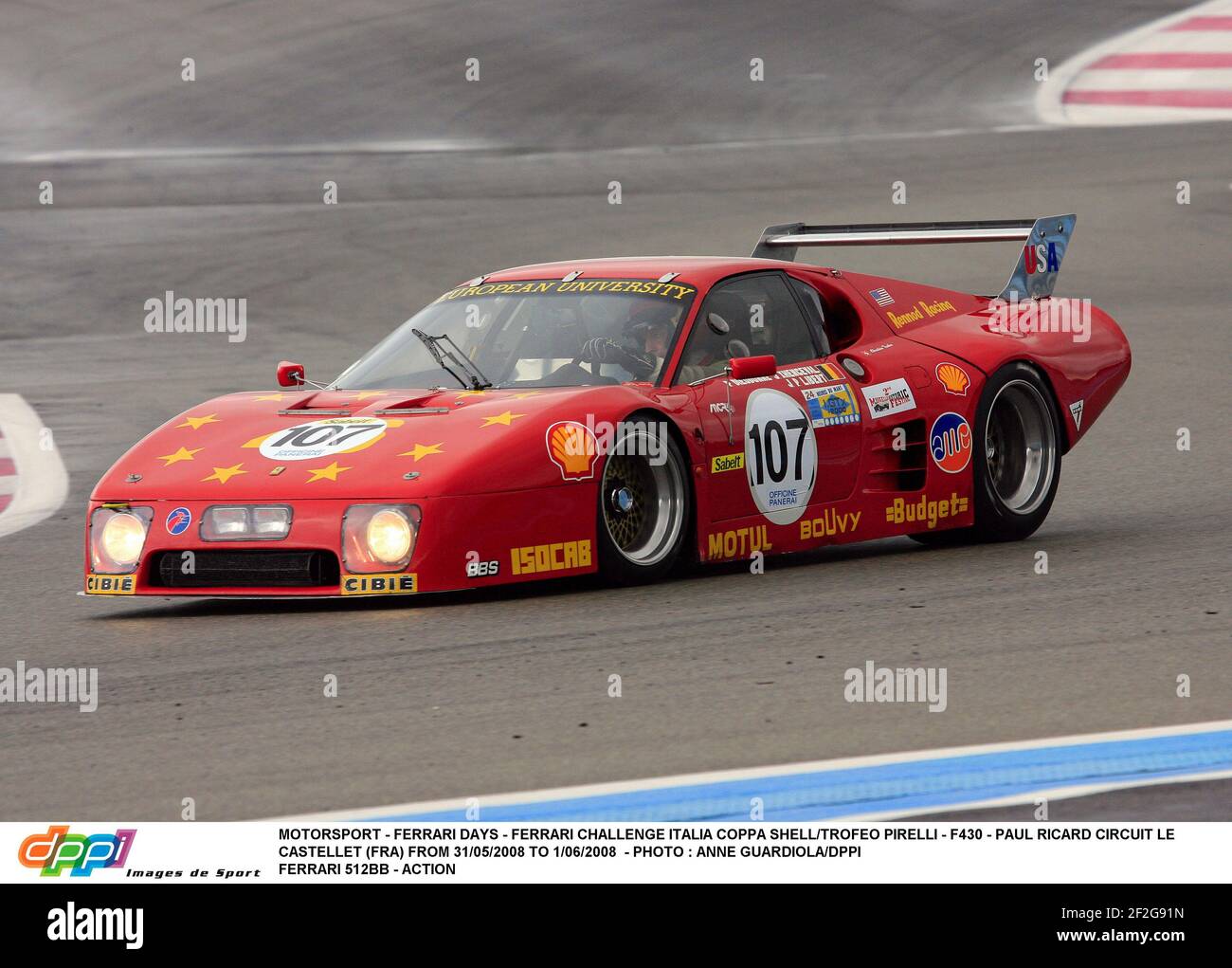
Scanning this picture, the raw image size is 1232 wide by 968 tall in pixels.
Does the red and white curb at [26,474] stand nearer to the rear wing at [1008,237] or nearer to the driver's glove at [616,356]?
the driver's glove at [616,356]

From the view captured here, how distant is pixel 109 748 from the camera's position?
18.3 ft

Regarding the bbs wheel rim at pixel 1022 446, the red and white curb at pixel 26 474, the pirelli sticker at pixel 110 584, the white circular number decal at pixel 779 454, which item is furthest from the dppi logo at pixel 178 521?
the bbs wheel rim at pixel 1022 446

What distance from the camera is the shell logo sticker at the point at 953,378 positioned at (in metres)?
9.30

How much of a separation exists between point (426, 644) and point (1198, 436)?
23.3 feet

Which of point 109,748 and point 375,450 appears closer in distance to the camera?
point 109,748

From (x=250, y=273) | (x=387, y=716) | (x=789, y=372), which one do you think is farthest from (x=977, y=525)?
(x=250, y=273)

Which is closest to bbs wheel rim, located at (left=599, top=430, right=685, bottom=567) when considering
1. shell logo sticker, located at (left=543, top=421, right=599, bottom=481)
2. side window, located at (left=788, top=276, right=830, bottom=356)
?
shell logo sticker, located at (left=543, top=421, right=599, bottom=481)

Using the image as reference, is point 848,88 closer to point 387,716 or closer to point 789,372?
point 789,372

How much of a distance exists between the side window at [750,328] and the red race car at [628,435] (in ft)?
0.04

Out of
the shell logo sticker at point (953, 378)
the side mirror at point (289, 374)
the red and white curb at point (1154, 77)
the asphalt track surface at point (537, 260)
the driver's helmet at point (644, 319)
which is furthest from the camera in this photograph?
the red and white curb at point (1154, 77)

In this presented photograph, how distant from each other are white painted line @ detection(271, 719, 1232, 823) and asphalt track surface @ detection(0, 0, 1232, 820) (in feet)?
0.28

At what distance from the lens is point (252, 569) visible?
24.8ft

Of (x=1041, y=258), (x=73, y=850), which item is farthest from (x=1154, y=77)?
(x=73, y=850)

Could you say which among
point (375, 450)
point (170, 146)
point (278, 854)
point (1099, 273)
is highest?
point (170, 146)
